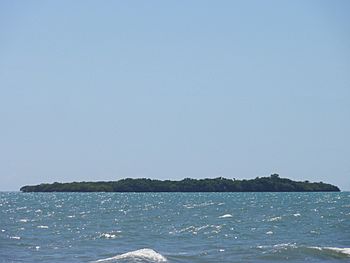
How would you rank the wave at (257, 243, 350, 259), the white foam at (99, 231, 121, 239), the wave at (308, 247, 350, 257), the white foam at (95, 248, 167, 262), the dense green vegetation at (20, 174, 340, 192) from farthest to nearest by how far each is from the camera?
the dense green vegetation at (20, 174, 340, 192) < the white foam at (99, 231, 121, 239) < the wave at (308, 247, 350, 257) < the wave at (257, 243, 350, 259) < the white foam at (95, 248, 167, 262)

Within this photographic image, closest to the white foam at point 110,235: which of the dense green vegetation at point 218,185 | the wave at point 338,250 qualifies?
the wave at point 338,250

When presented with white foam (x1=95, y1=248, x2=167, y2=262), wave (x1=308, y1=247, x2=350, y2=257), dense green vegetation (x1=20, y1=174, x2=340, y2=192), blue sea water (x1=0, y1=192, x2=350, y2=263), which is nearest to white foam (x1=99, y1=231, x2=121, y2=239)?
blue sea water (x1=0, y1=192, x2=350, y2=263)

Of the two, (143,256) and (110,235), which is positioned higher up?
(110,235)

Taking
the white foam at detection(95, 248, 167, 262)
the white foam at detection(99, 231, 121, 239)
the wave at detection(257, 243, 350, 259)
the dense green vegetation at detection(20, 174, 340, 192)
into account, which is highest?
the dense green vegetation at detection(20, 174, 340, 192)

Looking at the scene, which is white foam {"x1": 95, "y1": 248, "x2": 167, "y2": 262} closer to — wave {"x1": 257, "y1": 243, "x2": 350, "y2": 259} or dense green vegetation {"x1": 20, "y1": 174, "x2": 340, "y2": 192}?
wave {"x1": 257, "y1": 243, "x2": 350, "y2": 259}

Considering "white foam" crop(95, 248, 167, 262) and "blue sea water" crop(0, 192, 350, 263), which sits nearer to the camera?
"white foam" crop(95, 248, 167, 262)

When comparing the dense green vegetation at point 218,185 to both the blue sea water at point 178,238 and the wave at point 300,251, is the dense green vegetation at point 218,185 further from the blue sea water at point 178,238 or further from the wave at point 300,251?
the wave at point 300,251

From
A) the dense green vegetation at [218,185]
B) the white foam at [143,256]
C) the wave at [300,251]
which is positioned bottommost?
the white foam at [143,256]

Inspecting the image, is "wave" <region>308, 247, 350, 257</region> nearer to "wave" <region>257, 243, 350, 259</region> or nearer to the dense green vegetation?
"wave" <region>257, 243, 350, 259</region>

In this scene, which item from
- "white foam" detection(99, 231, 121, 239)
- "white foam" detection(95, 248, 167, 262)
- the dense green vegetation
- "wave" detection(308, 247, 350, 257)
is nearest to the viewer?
"white foam" detection(95, 248, 167, 262)

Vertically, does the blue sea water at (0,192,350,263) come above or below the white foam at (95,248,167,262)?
above

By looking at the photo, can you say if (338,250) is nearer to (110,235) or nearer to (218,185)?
(110,235)

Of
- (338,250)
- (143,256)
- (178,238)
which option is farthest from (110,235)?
(338,250)

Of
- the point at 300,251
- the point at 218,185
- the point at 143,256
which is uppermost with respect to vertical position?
the point at 218,185
